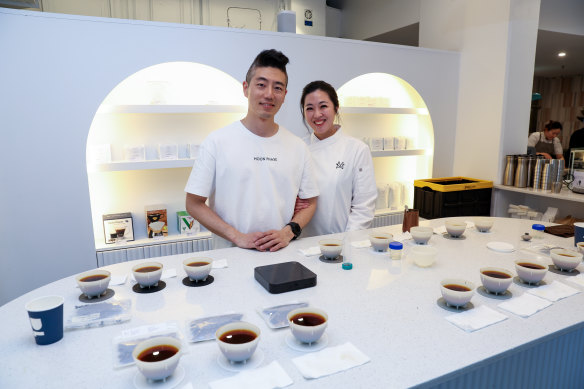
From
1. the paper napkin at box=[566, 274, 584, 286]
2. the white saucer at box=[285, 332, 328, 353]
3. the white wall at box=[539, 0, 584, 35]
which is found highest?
the white wall at box=[539, 0, 584, 35]

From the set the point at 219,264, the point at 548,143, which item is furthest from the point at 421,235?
the point at 548,143

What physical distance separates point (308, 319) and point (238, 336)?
21 cm

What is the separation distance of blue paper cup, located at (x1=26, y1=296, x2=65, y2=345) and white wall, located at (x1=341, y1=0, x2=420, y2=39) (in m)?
5.49

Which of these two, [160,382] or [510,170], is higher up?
[510,170]

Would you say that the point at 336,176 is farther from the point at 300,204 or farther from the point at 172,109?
the point at 172,109

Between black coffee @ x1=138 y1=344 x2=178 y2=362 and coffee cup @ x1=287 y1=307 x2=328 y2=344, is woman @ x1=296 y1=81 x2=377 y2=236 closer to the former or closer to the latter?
coffee cup @ x1=287 y1=307 x2=328 y2=344

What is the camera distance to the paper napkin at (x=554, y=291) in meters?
1.37

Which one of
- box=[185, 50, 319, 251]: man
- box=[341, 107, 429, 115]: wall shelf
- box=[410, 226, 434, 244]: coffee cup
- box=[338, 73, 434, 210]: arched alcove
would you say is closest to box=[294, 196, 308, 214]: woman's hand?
box=[185, 50, 319, 251]: man

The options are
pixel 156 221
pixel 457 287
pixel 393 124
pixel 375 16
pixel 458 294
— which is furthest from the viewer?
pixel 375 16

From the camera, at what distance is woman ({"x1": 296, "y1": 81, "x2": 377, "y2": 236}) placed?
2.44 metres

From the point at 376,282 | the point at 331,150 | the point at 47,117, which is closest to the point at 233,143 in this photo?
the point at 331,150

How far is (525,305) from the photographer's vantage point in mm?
1306

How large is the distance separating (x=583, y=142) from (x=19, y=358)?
648cm

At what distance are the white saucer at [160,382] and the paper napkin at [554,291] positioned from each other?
1242 mm
